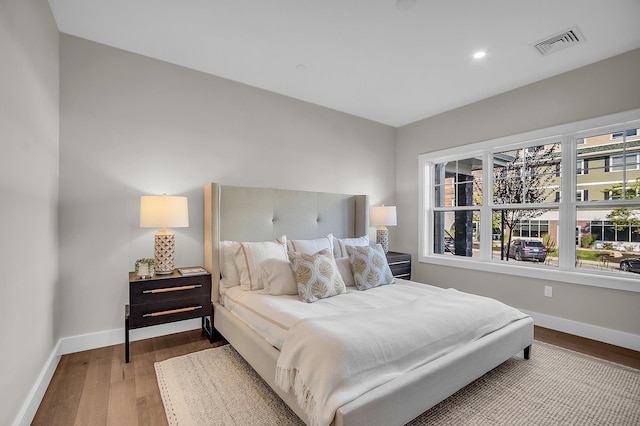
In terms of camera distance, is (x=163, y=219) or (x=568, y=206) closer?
(x=163, y=219)

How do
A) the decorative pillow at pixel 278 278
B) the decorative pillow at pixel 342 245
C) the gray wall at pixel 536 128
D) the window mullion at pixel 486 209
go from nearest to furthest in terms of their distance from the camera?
the decorative pillow at pixel 278 278
the gray wall at pixel 536 128
the decorative pillow at pixel 342 245
the window mullion at pixel 486 209

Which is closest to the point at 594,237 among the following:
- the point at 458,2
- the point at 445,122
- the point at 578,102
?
the point at 578,102

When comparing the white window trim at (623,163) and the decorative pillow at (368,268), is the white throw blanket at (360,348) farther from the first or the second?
the white window trim at (623,163)

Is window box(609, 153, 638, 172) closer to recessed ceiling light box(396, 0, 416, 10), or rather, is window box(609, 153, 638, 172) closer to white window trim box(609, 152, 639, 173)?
white window trim box(609, 152, 639, 173)

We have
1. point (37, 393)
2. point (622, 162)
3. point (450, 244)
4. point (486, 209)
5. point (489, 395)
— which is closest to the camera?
point (37, 393)

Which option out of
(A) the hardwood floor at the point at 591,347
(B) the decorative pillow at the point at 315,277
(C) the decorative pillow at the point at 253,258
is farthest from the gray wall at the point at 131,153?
(A) the hardwood floor at the point at 591,347

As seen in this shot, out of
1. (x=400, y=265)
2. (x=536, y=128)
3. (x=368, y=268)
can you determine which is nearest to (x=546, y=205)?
(x=536, y=128)

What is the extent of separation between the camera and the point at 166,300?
8.43 ft

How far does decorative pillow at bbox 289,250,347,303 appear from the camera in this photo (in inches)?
96.9

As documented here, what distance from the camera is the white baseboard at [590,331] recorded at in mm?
2754

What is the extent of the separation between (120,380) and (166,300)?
62 cm

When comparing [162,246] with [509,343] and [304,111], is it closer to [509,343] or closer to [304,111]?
[304,111]

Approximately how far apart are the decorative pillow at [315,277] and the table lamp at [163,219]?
1.04 meters

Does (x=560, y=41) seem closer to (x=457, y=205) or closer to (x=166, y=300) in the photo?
(x=457, y=205)
